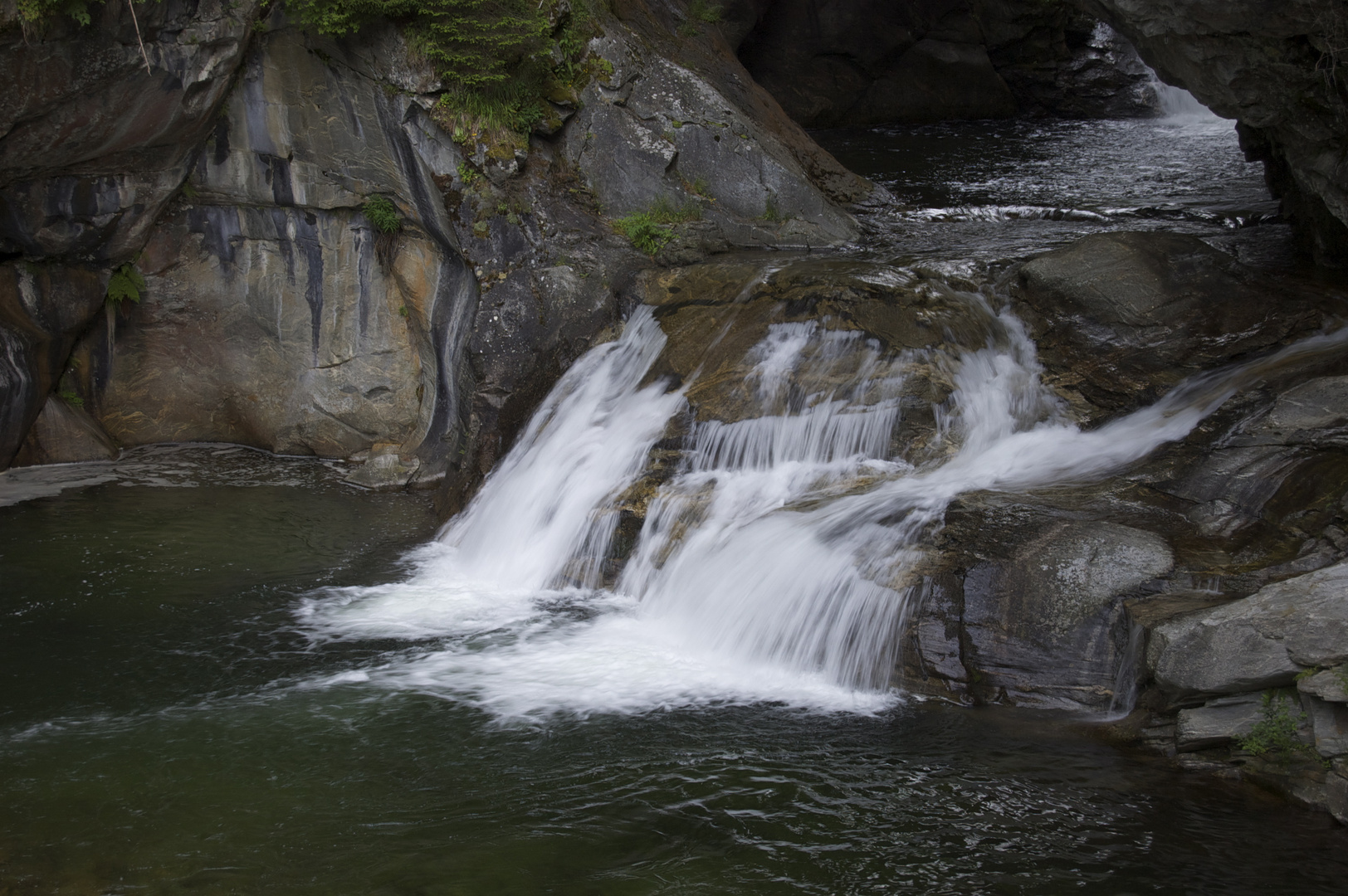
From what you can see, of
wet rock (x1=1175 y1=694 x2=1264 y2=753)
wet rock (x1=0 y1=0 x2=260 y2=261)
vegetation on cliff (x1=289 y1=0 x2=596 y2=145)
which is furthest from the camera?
vegetation on cliff (x1=289 y1=0 x2=596 y2=145)

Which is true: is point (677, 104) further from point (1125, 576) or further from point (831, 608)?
point (1125, 576)

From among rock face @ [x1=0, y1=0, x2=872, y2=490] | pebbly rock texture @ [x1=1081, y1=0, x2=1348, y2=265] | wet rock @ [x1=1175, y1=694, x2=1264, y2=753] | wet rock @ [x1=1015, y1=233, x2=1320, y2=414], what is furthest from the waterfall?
wet rock @ [x1=1175, y1=694, x2=1264, y2=753]

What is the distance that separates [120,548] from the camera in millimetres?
8094

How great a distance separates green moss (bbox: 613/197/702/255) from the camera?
9.73 metres

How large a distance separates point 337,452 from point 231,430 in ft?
3.86

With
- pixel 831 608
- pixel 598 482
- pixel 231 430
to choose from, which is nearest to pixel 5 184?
pixel 231 430

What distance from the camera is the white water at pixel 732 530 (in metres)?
6.07

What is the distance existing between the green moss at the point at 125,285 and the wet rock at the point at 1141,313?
8.18 meters

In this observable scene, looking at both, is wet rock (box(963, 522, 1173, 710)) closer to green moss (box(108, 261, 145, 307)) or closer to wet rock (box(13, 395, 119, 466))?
green moss (box(108, 261, 145, 307))

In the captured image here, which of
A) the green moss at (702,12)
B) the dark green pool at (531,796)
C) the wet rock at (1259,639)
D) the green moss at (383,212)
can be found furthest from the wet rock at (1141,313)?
the green moss at (383,212)

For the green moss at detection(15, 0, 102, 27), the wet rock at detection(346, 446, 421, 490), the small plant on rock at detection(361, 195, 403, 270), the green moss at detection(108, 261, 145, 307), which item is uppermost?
the green moss at detection(15, 0, 102, 27)

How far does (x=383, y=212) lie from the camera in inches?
391

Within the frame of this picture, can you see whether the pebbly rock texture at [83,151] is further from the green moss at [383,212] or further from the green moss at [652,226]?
the green moss at [652,226]

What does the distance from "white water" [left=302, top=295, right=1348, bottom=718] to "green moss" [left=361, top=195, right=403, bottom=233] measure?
2.55 m
